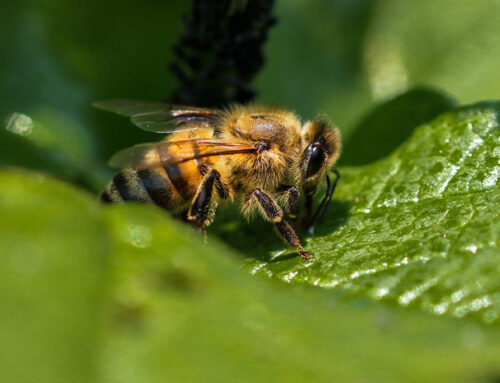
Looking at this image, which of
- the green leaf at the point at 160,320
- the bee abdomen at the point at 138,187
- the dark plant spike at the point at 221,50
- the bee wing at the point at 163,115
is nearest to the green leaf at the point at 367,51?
the dark plant spike at the point at 221,50

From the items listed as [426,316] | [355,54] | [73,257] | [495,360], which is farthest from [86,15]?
[495,360]

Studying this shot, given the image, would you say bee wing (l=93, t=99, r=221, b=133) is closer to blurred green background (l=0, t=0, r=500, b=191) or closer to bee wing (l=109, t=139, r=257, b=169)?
bee wing (l=109, t=139, r=257, b=169)

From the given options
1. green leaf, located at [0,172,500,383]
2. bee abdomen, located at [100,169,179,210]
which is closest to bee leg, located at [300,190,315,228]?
bee abdomen, located at [100,169,179,210]

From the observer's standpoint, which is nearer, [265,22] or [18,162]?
[265,22]

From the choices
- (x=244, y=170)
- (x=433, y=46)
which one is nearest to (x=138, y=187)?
(x=244, y=170)

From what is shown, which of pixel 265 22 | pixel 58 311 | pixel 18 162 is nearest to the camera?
pixel 58 311

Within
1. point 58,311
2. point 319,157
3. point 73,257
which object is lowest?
point 58,311

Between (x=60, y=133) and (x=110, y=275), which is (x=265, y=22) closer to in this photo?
(x=60, y=133)
